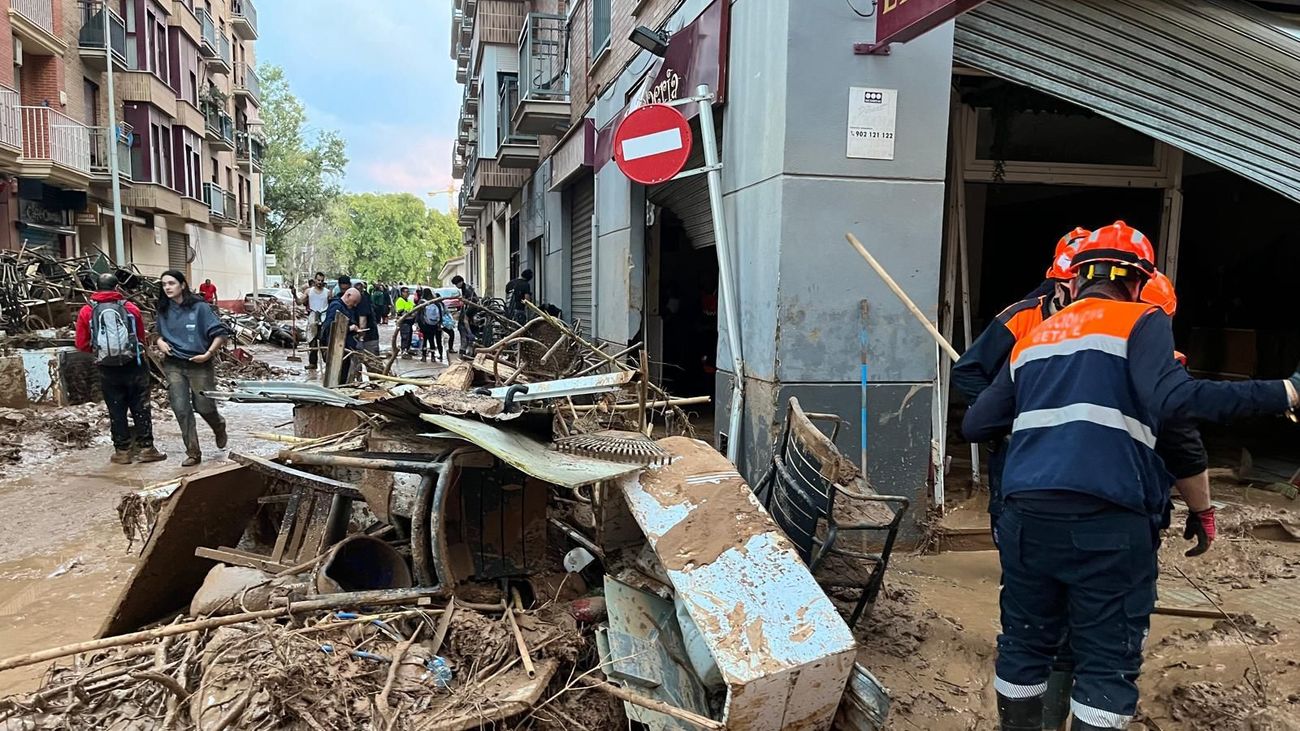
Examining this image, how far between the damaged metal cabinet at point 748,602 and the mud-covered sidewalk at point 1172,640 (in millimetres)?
798

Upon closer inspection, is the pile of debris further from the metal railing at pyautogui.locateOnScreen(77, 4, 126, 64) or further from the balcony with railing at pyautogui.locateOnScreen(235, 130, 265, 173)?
the balcony with railing at pyautogui.locateOnScreen(235, 130, 265, 173)

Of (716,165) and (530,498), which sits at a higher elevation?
(716,165)

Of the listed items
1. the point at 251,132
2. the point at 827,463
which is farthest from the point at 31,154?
the point at 251,132

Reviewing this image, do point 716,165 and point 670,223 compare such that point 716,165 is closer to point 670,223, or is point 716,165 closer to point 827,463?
point 827,463

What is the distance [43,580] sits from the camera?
14.1 feet

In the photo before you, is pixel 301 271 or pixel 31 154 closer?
pixel 31 154

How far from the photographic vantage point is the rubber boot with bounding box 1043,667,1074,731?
274 cm

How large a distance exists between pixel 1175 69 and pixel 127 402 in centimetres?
847

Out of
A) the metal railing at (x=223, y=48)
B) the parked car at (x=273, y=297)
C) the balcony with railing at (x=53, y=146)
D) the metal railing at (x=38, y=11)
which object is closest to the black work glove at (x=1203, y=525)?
the balcony with railing at (x=53, y=146)

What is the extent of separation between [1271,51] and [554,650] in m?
A: 5.03

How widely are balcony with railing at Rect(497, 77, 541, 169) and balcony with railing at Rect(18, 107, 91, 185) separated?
33.9ft

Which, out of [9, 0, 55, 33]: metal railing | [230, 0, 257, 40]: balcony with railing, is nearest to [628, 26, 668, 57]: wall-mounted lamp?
[9, 0, 55, 33]: metal railing

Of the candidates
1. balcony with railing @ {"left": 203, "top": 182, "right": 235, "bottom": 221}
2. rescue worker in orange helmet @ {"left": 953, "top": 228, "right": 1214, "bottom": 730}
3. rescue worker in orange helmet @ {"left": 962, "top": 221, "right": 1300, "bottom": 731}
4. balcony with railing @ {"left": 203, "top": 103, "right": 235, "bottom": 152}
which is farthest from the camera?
balcony with railing @ {"left": 203, "top": 103, "right": 235, "bottom": 152}

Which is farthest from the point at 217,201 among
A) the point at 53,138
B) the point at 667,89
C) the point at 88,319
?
the point at 667,89
